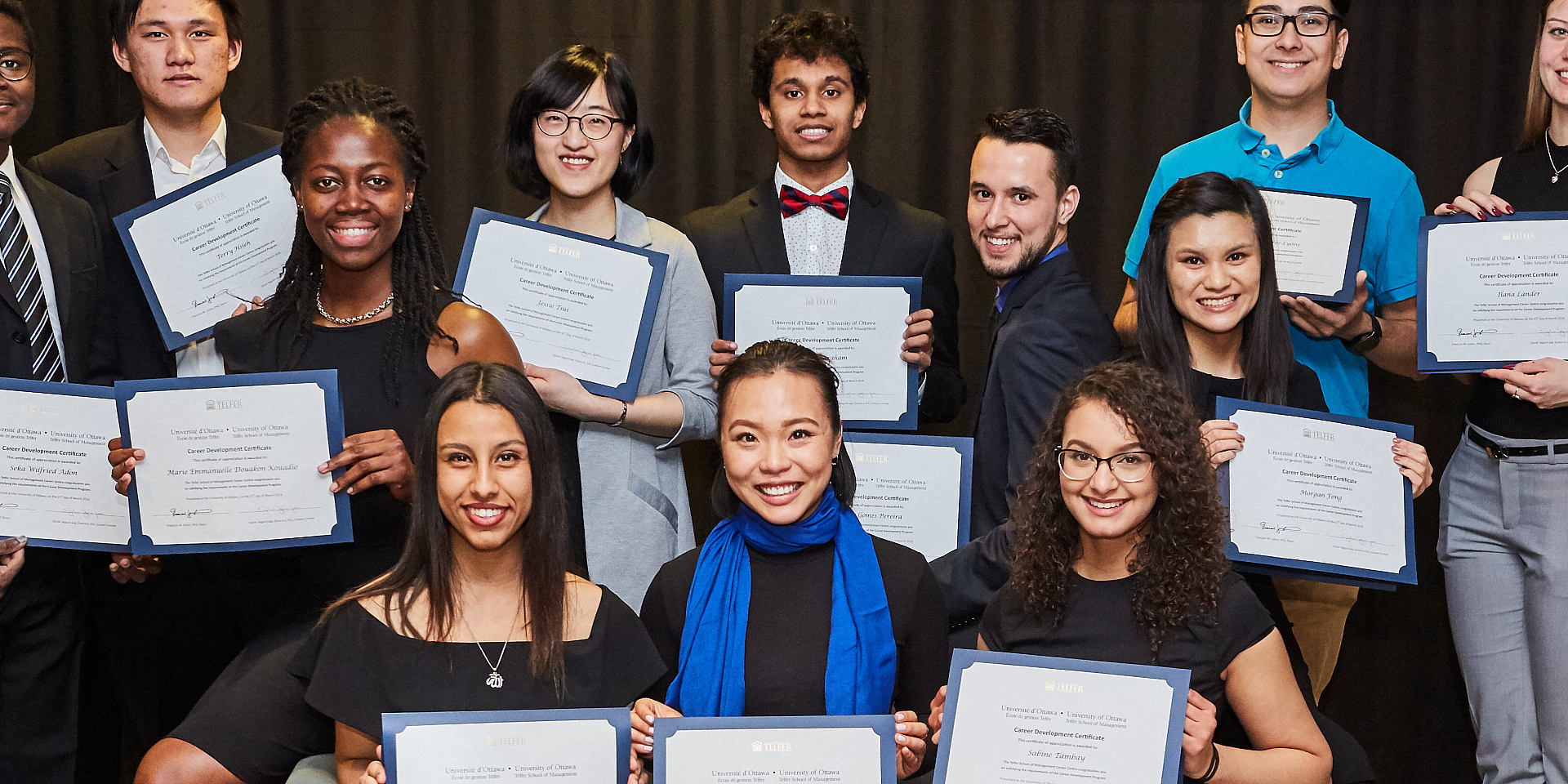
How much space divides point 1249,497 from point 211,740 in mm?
2206

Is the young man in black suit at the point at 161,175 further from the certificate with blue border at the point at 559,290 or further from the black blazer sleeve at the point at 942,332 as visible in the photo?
the black blazer sleeve at the point at 942,332

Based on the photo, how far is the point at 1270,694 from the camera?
8.25ft

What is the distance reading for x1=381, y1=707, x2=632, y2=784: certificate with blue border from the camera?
7.41 ft

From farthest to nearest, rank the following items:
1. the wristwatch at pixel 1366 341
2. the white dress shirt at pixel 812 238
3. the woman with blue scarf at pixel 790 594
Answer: the white dress shirt at pixel 812 238, the wristwatch at pixel 1366 341, the woman with blue scarf at pixel 790 594

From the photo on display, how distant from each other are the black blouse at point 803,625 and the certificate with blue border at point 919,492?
0.50 m

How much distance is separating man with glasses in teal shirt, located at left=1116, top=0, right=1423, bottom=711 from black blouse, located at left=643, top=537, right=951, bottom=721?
42.1 inches

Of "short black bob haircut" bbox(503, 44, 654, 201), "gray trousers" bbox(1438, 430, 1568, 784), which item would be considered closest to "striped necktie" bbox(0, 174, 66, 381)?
"short black bob haircut" bbox(503, 44, 654, 201)

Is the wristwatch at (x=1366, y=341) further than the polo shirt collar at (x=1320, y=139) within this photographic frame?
No

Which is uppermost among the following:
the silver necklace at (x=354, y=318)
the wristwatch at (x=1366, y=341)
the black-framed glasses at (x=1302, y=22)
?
the black-framed glasses at (x=1302, y=22)

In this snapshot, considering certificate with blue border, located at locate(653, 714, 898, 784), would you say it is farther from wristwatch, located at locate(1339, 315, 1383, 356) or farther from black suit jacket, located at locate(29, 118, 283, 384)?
wristwatch, located at locate(1339, 315, 1383, 356)

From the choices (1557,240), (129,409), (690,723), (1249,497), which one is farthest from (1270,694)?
(129,409)

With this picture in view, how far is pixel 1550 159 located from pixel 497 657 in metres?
2.87

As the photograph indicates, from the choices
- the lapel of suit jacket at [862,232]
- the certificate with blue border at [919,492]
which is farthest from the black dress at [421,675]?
the lapel of suit jacket at [862,232]

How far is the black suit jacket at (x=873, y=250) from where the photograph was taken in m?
3.71
